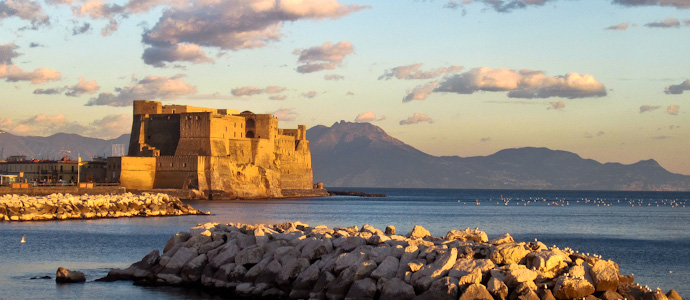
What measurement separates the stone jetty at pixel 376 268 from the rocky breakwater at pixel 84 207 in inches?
791

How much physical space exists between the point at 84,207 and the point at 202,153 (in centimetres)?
2241

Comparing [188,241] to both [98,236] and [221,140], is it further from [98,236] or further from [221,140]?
[221,140]

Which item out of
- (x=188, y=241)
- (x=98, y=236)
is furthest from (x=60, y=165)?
(x=188, y=241)

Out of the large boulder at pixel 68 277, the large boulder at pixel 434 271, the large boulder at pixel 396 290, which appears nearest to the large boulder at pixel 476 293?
the large boulder at pixel 434 271

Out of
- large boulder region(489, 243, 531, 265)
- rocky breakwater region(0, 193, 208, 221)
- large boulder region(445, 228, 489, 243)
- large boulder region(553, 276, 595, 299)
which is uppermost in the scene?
rocky breakwater region(0, 193, 208, 221)

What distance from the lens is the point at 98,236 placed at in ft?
93.2

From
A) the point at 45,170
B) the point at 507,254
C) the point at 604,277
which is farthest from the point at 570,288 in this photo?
the point at 45,170

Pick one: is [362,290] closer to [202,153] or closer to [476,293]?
[476,293]

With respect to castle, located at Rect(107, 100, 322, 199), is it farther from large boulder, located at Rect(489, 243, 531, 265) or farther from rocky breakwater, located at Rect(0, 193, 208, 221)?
large boulder, located at Rect(489, 243, 531, 265)

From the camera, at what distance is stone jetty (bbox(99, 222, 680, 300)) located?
13.6 meters

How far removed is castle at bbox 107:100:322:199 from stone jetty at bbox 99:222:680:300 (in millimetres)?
41474

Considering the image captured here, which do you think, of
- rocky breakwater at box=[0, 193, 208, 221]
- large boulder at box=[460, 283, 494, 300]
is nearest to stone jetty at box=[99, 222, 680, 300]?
large boulder at box=[460, 283, 494, 300]

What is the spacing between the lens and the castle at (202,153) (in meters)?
60.2

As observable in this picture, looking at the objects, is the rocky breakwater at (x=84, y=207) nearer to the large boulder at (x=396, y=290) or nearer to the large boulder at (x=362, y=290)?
the large boulder at (x=362, y=290)
